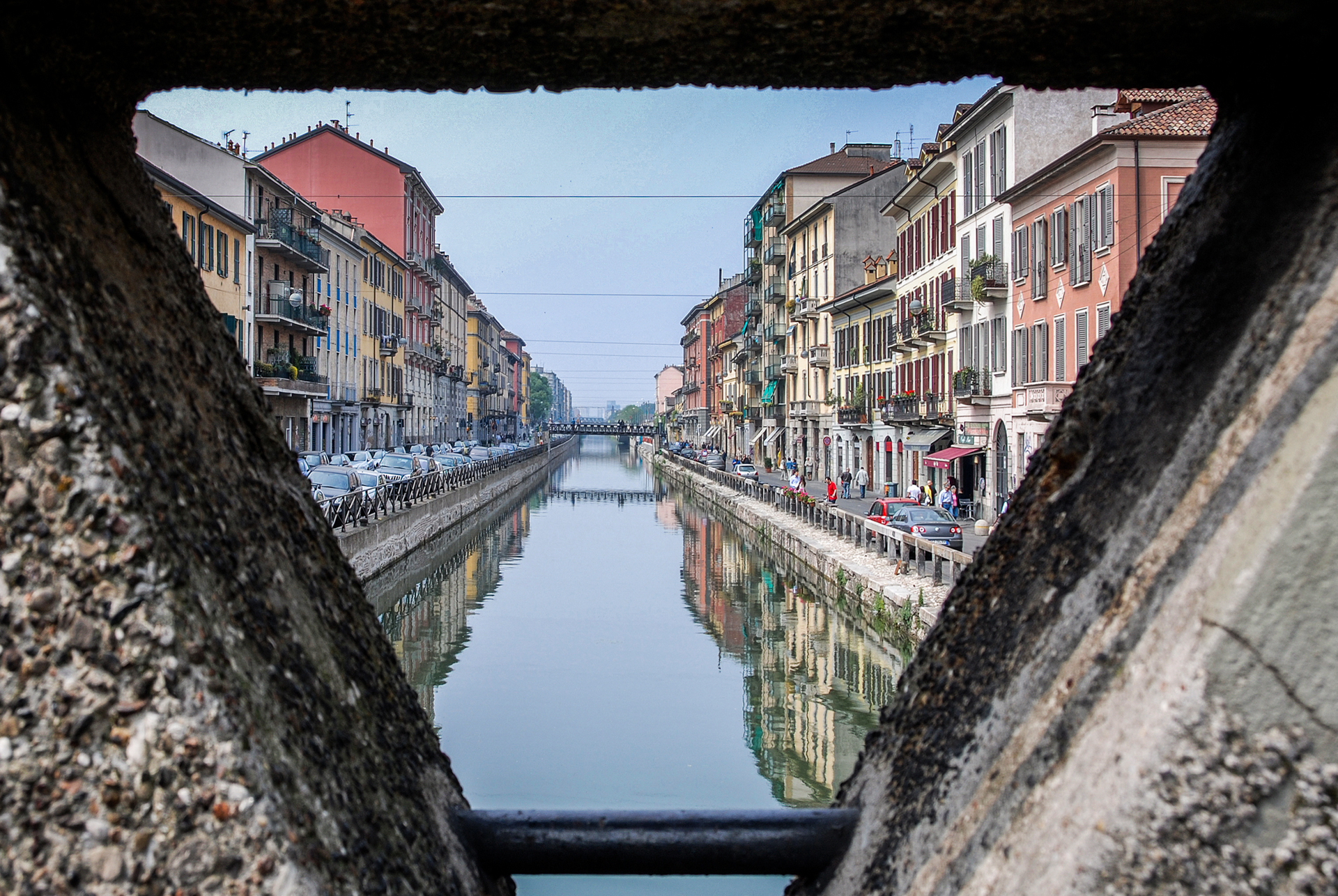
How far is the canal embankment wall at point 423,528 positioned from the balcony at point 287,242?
10370mm

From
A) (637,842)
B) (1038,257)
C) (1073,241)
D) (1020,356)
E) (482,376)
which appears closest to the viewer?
(637,842)

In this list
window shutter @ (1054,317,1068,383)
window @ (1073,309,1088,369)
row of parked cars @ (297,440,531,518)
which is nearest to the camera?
row of parked cars @ (297,440,531,518)

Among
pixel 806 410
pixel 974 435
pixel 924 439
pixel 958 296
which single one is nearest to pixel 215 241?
pixel 958 296

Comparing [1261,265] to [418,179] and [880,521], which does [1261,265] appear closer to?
[880,521]

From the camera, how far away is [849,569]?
21984 mm

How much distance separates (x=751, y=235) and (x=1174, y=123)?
55476 mm

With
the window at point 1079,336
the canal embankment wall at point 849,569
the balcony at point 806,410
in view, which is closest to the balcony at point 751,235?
the balcony at point 806,410

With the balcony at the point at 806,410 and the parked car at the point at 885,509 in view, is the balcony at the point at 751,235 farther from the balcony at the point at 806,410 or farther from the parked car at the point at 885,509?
the parked car at the point at 885,509

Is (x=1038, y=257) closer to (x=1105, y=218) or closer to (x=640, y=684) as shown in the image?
(x=1105, y=218)

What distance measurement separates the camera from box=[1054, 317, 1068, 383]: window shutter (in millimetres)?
27031

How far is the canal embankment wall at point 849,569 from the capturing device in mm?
17594

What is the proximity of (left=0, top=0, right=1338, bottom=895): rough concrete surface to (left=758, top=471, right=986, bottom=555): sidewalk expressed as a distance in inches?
353

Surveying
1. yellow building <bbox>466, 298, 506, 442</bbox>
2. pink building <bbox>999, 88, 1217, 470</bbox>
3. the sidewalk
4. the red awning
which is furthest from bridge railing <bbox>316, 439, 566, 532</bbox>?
yellow building <bbox>466, 298, 506, 442</bbox>

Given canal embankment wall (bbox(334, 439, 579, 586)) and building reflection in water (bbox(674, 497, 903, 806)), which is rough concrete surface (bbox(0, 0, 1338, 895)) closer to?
canal embankment wall (bbox(334, 439, 579, 586))
